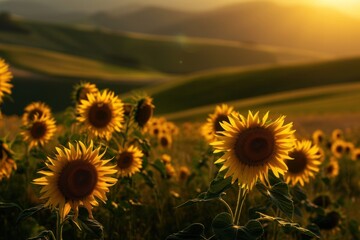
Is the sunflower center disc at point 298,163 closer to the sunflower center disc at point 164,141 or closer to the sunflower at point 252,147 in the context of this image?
the sunflower at point 252,147

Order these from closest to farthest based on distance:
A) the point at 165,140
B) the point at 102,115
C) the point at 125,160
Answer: the point at 102,115 < the point at 125,160 < the point at 165,140

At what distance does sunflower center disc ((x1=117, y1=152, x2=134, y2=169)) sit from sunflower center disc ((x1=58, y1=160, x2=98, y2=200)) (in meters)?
1.63

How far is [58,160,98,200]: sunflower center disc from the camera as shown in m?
2.80

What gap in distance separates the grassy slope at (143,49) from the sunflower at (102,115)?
111 meters

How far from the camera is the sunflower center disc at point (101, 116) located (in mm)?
4324

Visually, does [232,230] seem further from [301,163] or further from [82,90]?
[82,90]

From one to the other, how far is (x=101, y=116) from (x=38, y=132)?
102 cm

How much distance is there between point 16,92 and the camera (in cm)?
5656

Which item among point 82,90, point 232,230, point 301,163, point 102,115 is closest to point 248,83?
point 82,90

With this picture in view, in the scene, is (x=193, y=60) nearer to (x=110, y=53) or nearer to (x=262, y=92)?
(x=110, y=53)

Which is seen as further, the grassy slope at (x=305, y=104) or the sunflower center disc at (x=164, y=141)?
the grassy slope at (x=305, y=104)

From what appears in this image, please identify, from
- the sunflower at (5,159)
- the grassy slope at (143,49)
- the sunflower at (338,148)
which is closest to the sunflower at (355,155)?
the sunflower at (338,148)

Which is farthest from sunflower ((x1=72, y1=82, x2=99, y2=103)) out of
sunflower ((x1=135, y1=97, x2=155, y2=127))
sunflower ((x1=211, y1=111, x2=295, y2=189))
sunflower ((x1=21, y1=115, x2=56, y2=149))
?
sunflower ((x1=211, y1=111, x2=295, y2=189))

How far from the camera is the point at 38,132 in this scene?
5.02 m
